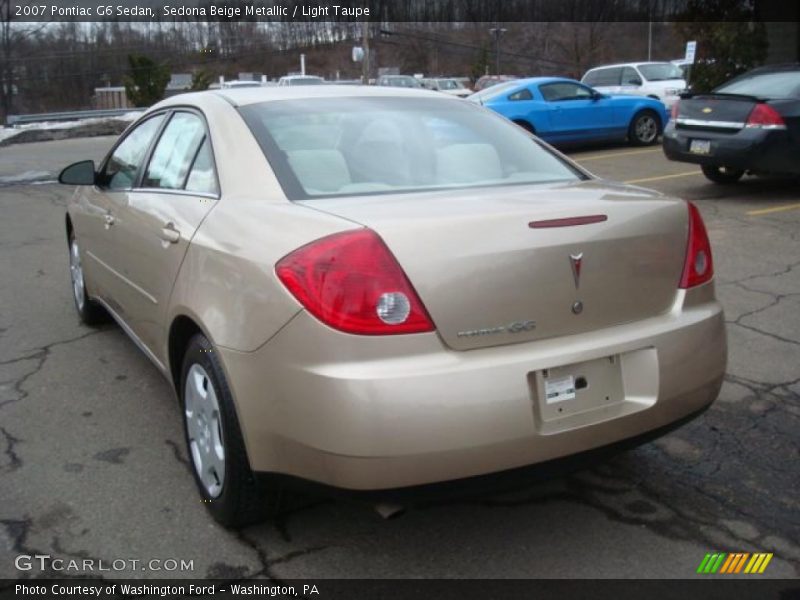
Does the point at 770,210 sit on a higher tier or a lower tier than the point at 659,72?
lower

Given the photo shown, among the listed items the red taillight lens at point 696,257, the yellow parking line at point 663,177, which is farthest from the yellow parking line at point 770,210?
the red taillight lens at point 696,257

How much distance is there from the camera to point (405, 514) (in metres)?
2.86

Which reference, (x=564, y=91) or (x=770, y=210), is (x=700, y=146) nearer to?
(x=770, y=210)

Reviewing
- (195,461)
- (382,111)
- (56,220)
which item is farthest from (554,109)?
(195,461)

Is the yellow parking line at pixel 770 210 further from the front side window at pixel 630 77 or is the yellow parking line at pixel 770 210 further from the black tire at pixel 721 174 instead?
the front side window at pixel 630 77

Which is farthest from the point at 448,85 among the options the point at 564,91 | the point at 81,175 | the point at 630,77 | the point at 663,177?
the point at 81,175

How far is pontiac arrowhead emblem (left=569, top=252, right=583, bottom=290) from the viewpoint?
93.7 inches

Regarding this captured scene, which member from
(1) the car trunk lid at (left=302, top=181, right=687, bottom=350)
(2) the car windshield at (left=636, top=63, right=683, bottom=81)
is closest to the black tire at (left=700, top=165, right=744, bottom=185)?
(1) the car trunk lid at (left=302, top=181, right=687, bottom=350)

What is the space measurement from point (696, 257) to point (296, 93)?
186cm

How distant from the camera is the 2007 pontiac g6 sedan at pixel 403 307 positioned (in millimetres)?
2174

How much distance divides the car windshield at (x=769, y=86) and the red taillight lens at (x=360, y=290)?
317 inches

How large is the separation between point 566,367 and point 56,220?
362 inches

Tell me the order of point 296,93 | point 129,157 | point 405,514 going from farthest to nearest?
point 129,157, point 296,93, point 405,514

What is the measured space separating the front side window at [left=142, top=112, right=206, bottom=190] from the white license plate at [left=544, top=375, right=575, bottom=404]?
1848 millimetres
